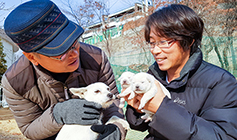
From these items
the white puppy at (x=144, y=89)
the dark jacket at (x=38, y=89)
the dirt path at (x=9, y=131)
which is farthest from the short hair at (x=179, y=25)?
the dirt path at (x=9, y=131)

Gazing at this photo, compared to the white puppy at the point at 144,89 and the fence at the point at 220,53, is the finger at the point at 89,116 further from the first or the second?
the fence at the point at 220,53

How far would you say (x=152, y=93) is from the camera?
1.67 m

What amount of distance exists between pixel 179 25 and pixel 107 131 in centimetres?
173

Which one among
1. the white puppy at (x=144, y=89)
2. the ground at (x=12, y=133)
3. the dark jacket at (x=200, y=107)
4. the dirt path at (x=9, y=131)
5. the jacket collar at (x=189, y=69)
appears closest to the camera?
the dark jacket at (x=200, y=107)

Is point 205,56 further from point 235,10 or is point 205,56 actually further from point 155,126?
point 155,126

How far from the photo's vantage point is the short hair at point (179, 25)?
1907mm

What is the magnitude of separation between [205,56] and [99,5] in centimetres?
1052

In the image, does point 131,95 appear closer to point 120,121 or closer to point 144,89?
point 144,89

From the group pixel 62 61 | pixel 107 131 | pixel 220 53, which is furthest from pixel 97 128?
pixel 220 53

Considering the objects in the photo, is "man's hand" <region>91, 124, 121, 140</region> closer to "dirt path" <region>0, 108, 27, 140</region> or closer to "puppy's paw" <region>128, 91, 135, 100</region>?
"puppy's paw" <region>128, 91, 135, 100</region>

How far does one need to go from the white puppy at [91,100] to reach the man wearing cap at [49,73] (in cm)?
13

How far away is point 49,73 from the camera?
2.34 meters

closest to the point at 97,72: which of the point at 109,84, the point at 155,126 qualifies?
the point at 109,84

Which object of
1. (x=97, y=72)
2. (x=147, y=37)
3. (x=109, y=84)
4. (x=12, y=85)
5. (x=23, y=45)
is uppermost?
(x=23, y=45)
